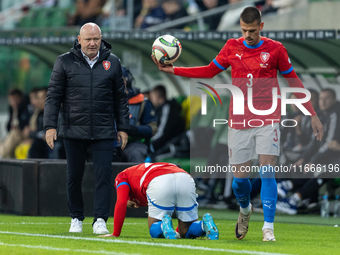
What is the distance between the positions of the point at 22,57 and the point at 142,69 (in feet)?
20.1

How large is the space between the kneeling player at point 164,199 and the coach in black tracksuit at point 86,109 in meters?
0.64

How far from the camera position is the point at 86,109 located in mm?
6980

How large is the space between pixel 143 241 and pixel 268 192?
1.25m

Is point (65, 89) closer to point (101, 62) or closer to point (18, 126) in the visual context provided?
point (101, 62)

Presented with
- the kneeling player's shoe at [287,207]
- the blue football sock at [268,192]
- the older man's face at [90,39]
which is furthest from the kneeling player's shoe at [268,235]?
the kneeling player's shoe at [287,207]

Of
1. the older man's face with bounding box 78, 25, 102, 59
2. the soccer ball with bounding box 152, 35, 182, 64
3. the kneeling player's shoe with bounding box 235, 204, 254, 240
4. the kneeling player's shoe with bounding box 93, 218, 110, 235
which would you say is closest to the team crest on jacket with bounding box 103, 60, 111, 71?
the older man's face with bounding box 78, 25, 102, 59

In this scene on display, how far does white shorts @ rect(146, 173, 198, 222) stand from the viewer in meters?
6.25

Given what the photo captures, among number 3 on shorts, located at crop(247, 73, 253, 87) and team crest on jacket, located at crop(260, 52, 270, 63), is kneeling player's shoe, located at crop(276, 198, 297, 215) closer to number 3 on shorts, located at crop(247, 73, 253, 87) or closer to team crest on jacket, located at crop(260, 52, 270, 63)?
number 3 on shorts, located at crop(247, 73, 253, 87)

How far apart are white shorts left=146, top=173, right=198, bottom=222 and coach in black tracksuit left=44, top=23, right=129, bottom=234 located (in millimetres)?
817

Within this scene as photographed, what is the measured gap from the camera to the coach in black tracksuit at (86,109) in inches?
274

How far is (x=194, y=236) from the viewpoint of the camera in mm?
6359

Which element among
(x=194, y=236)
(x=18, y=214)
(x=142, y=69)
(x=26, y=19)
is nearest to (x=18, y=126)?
(x=142, y=69)

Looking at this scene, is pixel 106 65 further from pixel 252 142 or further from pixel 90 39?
pixel 252 142

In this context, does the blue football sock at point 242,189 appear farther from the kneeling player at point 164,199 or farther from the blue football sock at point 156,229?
the blue football sock at point 156,229
